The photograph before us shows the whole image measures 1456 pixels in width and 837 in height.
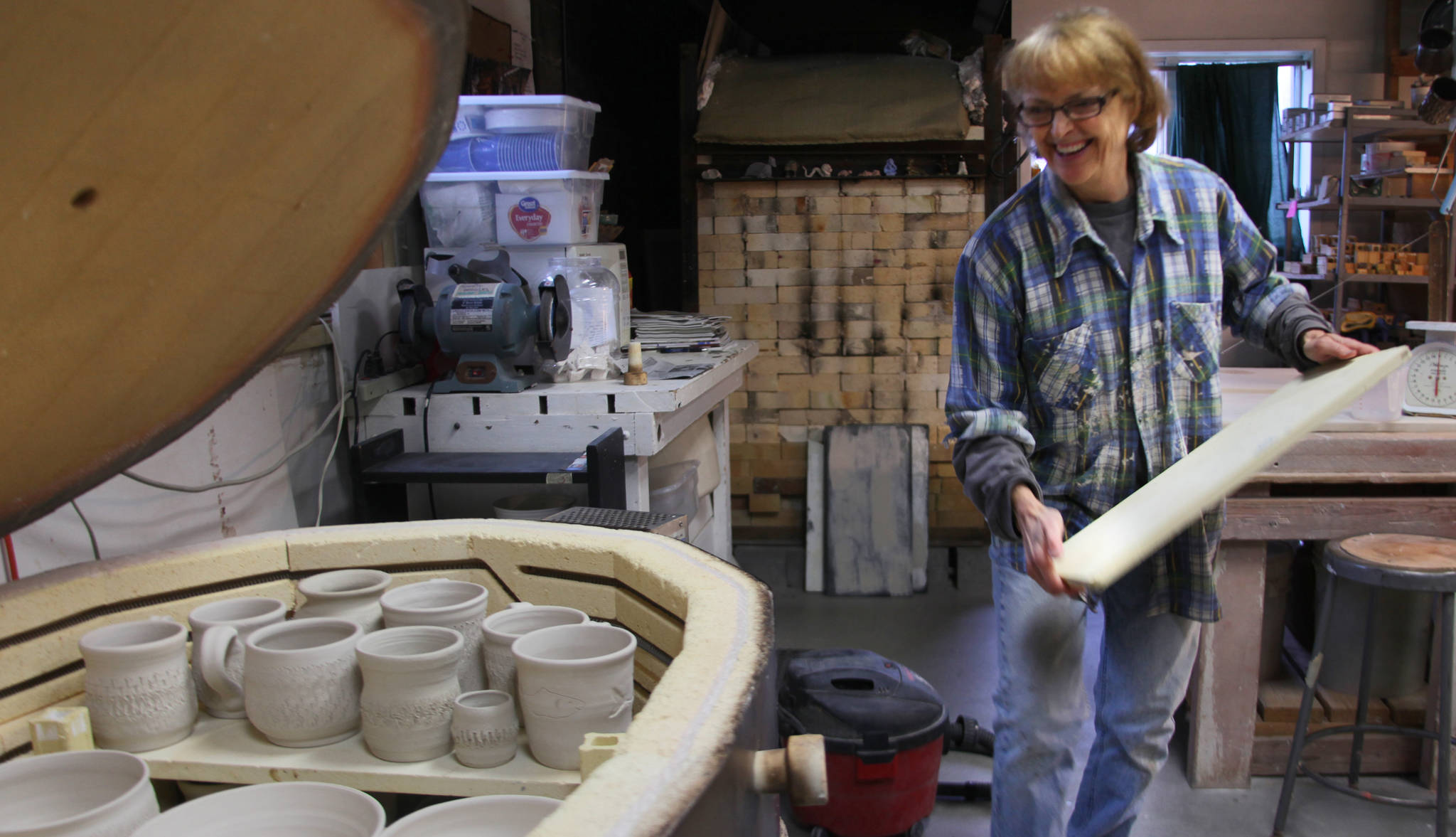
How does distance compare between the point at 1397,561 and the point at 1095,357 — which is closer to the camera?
the point at 1095,357

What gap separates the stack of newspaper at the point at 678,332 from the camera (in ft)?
11.5

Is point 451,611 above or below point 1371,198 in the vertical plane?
below

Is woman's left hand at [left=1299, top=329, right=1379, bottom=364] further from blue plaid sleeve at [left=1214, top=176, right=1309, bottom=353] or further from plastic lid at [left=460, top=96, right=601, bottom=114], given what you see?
plastic lid at [left=460, top=96, right=601, bottom=114]

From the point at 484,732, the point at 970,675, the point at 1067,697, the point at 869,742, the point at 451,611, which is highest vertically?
the point at 451,611

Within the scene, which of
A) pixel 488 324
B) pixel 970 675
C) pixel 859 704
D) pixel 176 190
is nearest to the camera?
pixel 176 190

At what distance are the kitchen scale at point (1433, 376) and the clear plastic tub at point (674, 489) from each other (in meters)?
2.08

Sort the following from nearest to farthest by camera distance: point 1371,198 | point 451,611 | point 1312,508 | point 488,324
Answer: point 451,611 < point 488,324 < point 1312,508 < point 1371,198

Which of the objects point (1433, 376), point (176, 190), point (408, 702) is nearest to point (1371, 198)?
point (1433, 376)

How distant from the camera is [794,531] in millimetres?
4879

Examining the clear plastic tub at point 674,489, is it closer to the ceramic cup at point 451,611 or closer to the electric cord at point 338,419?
the electric cord at point 338,419

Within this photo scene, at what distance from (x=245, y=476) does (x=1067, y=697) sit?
1834 millimetres

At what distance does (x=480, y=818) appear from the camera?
91 centimetres

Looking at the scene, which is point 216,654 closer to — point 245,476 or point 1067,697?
point 245,476

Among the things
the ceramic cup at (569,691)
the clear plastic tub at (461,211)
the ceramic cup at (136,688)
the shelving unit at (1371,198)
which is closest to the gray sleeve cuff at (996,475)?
the ceramic cup at (569,691)
